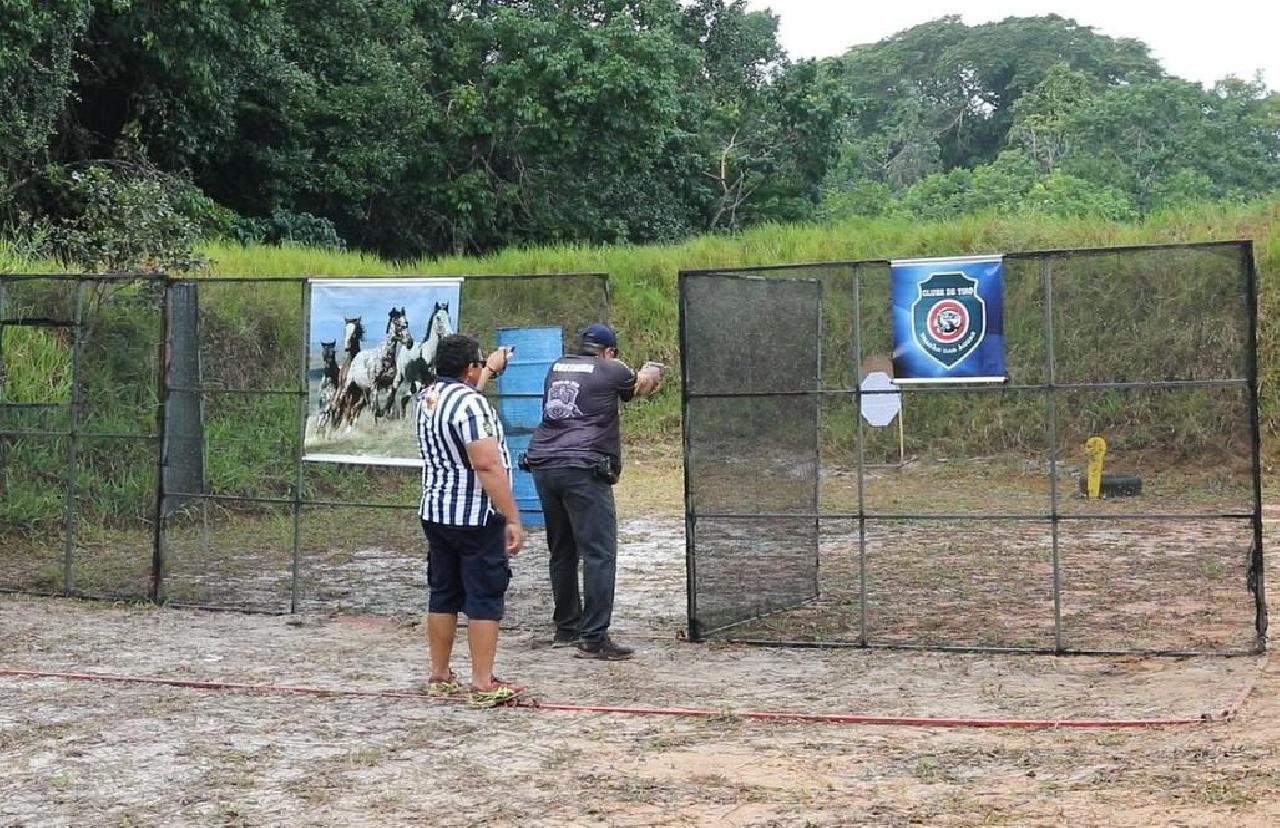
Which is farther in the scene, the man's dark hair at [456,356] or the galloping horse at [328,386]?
the galloping horse at [328,386]

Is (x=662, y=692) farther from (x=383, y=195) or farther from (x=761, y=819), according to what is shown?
(x=383, y=195)

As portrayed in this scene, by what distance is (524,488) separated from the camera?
9.35 meters

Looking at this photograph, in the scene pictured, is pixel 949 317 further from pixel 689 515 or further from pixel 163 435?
pixel 163 435

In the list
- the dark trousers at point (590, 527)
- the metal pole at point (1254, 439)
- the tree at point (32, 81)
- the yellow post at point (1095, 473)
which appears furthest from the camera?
the tree at point (32, 81)

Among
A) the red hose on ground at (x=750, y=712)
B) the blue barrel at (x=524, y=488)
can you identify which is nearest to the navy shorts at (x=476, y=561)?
the red hose on ground at (x=750, y=712)

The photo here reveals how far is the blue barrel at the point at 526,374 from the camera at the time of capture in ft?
30.9

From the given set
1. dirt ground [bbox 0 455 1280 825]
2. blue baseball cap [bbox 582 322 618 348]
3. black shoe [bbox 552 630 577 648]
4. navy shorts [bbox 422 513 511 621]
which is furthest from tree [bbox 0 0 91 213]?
navy shorts [bbox 422 513 511 621]

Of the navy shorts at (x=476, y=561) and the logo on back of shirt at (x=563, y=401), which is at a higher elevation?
the logo on back of shirt at (x=563, y=401)

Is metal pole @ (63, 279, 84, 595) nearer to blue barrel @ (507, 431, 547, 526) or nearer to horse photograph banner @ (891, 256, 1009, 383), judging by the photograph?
blue barrel @ (507, 431, 547, 526)

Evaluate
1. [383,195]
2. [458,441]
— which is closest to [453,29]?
[383,195]

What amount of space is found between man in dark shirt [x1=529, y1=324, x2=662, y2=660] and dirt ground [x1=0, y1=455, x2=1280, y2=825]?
0.35 m

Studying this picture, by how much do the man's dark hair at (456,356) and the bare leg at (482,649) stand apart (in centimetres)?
114

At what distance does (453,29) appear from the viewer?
27938 mm

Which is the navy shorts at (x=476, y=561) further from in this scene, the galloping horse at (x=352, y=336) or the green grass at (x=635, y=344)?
the galloping horse at (x=352, y=336)
